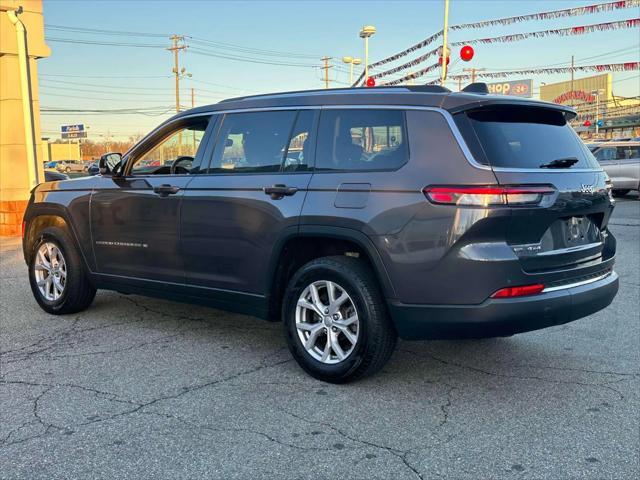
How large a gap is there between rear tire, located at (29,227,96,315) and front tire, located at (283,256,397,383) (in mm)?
2489

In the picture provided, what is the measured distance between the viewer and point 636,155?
63.9ft

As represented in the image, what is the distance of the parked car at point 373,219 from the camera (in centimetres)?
364

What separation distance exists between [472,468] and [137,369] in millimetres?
2472

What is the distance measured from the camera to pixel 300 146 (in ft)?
14.5

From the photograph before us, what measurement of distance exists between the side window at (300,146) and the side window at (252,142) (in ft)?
0.18

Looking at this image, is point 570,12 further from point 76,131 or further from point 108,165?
point 76,131

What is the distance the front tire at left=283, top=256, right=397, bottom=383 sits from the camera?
3.96 m

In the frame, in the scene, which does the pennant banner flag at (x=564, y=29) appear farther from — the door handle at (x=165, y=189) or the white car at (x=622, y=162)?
the door handle at (x=165, y=189)

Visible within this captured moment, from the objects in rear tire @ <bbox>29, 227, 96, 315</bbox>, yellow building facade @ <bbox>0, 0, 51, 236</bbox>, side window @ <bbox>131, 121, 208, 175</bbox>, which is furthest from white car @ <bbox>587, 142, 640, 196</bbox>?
rear tire @ <bbox>29, 227, 96, 315</bbox>

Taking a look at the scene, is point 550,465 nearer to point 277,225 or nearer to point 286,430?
point 286,430

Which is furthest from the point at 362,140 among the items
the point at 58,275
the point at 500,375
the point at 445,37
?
the point at 445,37

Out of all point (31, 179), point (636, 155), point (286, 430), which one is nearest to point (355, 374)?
point (286, 430)

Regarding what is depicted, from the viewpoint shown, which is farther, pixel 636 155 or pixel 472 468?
pixel 636 155

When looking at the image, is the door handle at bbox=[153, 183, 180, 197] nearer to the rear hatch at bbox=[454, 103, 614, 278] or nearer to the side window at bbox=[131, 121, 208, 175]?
the side window at bbox=[131, 121, 208, 175]
